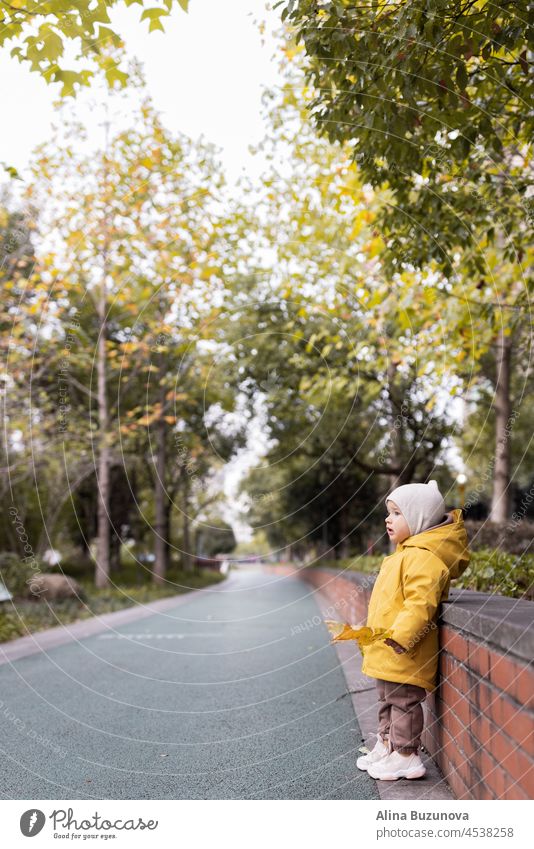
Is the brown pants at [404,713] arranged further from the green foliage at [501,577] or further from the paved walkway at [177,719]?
the green foliage at [501,577]

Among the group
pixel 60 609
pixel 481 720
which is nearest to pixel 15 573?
pixel 60 609

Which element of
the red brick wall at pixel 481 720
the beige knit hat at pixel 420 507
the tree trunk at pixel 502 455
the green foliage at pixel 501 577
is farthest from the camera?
the tree trunk at pixel 502 455

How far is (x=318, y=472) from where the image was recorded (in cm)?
2608

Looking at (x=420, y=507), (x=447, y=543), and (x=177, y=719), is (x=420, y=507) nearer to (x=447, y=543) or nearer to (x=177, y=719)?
(x=447, y=543)

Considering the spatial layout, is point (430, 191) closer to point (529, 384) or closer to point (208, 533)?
point (529, 384)

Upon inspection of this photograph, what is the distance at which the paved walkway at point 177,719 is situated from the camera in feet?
12.3

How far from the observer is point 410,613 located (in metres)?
3.33

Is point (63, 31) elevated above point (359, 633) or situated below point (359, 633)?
above

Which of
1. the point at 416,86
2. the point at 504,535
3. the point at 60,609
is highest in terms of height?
the point at 416,86

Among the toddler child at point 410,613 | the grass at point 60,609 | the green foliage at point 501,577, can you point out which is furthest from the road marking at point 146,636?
the toddler child at point 410,613

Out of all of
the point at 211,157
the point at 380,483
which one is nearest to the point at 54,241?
the point at 211,157

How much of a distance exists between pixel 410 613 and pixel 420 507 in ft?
1.76

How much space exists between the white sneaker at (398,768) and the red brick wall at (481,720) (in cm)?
13

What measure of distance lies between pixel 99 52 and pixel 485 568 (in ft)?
15.2
